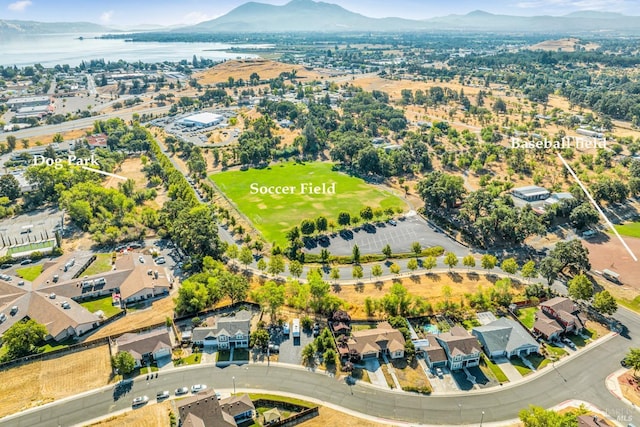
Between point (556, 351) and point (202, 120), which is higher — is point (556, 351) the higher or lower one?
the lower one

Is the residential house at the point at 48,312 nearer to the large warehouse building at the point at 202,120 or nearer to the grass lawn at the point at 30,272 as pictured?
the grass lawn at the point at 30,272

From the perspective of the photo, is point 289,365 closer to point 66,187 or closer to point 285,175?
point 285,175

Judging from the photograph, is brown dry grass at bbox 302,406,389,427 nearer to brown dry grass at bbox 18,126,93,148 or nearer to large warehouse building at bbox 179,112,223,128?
large warehouse building at bbox 179,112,223,128

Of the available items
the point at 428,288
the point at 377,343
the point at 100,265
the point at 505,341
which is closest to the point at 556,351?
the point at 505,341

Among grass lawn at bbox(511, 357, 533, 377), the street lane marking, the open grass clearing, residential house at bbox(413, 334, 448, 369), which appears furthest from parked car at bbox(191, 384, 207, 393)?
the street lane marking

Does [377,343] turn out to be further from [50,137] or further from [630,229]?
[50,137]

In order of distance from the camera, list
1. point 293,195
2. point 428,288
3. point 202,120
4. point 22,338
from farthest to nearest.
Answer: point 202,120 → point 293,195 → point 428,288 → point 22,338

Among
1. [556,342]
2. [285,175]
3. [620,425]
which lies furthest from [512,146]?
[620,425]
